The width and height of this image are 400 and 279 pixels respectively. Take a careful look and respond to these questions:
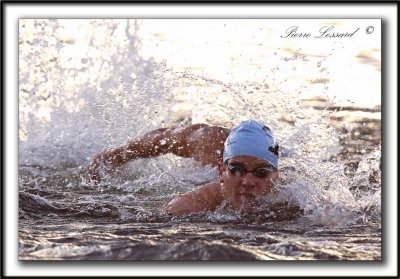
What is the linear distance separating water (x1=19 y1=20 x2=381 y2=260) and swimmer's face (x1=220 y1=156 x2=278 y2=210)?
8 cm

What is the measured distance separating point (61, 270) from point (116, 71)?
2.31m

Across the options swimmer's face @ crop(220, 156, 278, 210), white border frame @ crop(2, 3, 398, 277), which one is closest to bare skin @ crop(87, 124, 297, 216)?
swimmer's face @ crop(220, 156, 278, 210)

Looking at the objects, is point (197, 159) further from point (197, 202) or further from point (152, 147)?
point (197, 202)

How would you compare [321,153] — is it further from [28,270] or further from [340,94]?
[28,270]

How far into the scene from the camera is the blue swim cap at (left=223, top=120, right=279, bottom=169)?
5.55 m

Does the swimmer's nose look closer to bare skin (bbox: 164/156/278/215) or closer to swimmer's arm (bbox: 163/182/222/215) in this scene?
bare skin (bbox: 164/156/278/215)

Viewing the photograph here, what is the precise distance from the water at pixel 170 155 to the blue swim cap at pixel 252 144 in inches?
7.8

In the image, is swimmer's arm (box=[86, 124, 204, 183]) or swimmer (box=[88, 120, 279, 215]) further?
swimmer's arm (box=[86, 124, 204, 183])

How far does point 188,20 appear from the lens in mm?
5273

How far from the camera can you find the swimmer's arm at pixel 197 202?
5559 mm

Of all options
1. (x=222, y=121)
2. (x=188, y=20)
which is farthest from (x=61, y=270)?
(x=222, y=121)

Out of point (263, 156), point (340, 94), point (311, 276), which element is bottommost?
point (311, 276)

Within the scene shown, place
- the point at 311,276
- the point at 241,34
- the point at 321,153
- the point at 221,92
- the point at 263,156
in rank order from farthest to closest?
the point at 221,92 < the point at 321,153 < the point at 241,34 < the point at 263,156 < the point at 311,276

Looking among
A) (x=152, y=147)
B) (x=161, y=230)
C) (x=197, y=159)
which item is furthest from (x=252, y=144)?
(x=152, y=147)
